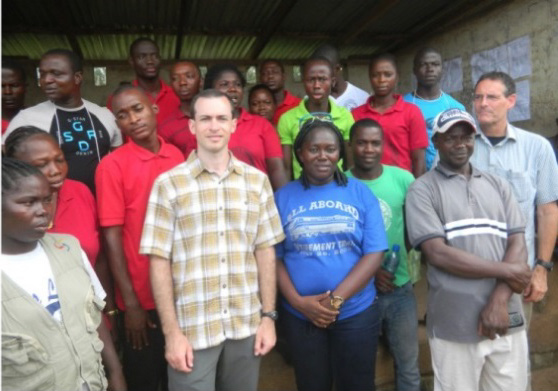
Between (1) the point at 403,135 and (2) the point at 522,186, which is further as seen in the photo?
(1) the point at 403,135

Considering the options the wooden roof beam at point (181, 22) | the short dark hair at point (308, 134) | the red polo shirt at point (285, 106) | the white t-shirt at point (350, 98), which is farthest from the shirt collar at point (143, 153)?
the wooden roof beam at point (181, 22)

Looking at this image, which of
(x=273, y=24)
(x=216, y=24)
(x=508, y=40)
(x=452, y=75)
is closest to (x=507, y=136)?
(x=508, y=40)

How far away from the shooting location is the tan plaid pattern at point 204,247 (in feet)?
7.32

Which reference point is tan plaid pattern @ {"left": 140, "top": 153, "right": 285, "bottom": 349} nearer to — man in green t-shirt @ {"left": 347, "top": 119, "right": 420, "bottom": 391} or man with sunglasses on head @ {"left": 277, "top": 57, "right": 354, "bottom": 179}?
man in green t-shirt @ {"left": 347, "top": 119, "right": 420, "bottom": 391}

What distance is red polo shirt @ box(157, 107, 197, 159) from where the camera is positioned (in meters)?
3.17

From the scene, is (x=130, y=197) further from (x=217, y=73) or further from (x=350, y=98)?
(x=350, y=98)

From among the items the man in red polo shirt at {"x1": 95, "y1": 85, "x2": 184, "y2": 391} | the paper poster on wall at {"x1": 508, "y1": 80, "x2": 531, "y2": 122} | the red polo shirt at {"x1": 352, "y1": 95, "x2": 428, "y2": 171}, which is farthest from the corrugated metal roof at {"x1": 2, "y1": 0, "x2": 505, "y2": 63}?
the man in red polo shirt at {"x1": 95, "y1": 85, "x2": 184, "y2": 391}

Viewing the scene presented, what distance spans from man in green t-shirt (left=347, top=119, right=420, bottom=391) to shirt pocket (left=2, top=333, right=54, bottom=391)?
1803 millimetres

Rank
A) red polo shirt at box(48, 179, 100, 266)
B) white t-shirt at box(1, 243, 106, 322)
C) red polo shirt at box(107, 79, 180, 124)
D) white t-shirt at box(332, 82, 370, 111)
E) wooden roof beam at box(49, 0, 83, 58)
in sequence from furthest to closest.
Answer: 1. wooden roof beam at box(49, 0, 83, 58)
2. white t-shirt at box(332, 82, 370, 111)
3. red polo shirt at box(107, 79, 180, 124)
4. red polo shirt at box(48, 179, 100, 266)
5. white t-shirt at box(1, 243, 106, 322)

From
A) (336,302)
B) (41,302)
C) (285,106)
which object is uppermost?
(285,106)

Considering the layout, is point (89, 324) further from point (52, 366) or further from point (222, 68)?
point (222, 68)

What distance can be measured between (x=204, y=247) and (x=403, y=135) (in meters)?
2.00

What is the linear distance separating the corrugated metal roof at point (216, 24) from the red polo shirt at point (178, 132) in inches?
96.1

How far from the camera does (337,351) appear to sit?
258 centimetres
